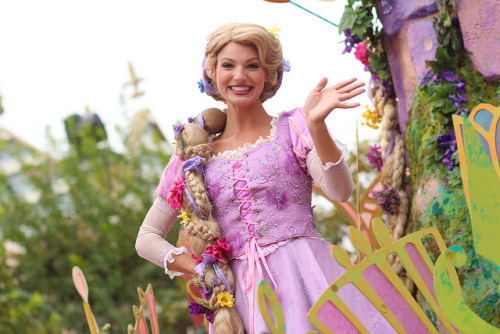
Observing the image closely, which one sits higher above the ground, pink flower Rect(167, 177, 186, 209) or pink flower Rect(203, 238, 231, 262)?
pink flower Rect(167, 177, 186, 209)

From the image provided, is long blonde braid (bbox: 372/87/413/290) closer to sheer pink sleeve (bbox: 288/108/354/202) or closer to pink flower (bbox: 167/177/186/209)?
sheer pink sleeve (bbox: 288/108/354/202)

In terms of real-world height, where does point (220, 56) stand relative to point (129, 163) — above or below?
below

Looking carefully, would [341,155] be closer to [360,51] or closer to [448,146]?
[448,146]

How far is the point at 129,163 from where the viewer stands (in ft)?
Answer: 21.2

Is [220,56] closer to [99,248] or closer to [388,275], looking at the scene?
[388,275]

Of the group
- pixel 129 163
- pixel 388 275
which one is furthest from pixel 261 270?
pixel 129 163

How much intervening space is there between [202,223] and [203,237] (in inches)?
1.6

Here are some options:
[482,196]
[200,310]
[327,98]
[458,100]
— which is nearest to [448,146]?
[458,100]

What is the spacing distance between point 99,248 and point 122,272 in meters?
0.30

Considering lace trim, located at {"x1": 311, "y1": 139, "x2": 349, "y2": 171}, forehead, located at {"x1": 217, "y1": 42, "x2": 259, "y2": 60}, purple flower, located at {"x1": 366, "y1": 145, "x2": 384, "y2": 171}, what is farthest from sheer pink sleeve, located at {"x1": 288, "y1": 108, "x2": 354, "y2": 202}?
purple flower, located at {"x1": 366, "y1": 145, "x2": 384, "y2": 171}

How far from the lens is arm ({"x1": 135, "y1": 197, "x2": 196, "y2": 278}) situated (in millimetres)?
1949

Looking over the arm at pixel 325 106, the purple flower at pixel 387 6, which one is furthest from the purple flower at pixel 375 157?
the arm at pixel 325 106

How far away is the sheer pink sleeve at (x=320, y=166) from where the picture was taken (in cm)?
174

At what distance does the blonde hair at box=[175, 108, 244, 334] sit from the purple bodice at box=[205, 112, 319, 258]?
0.05 m
